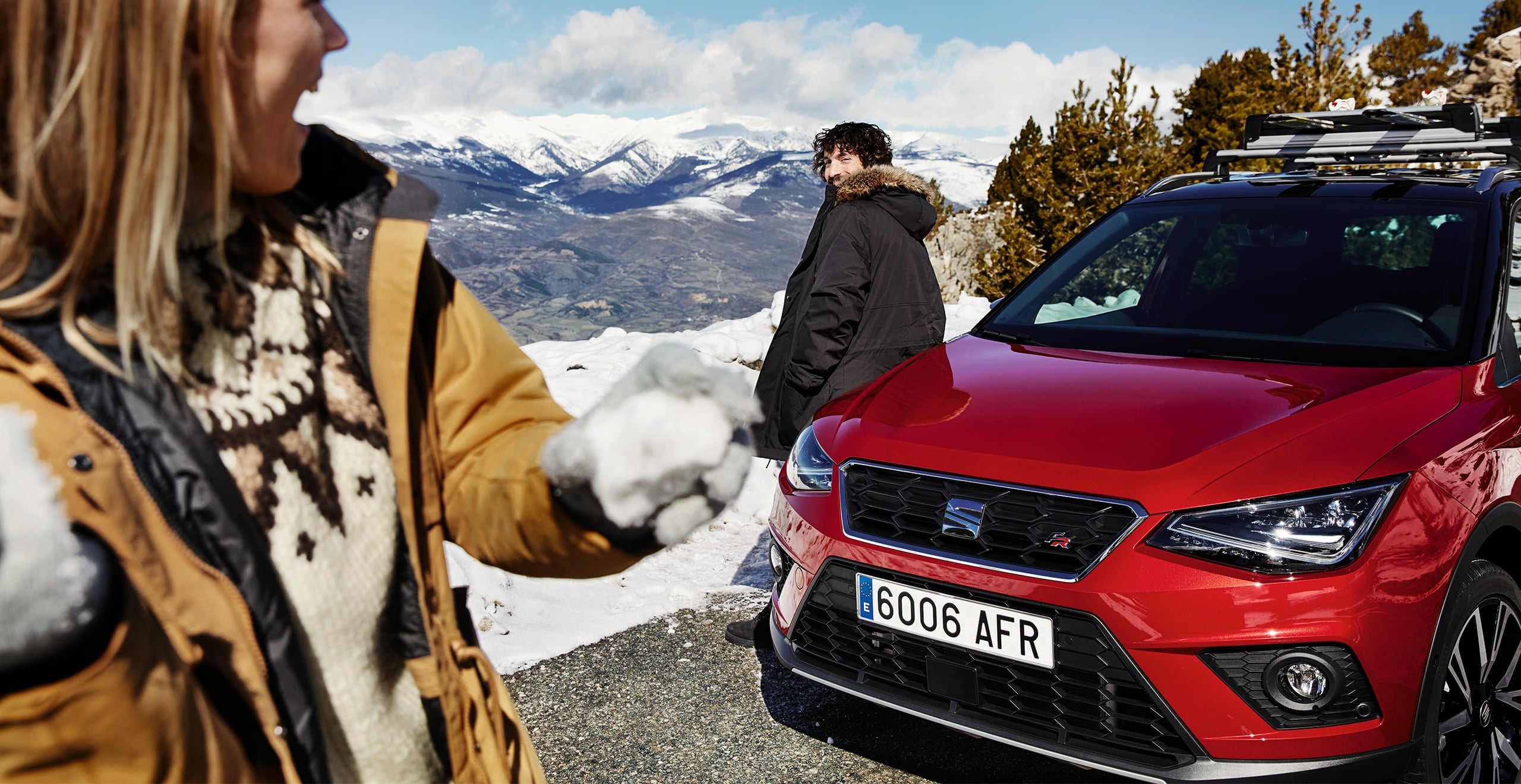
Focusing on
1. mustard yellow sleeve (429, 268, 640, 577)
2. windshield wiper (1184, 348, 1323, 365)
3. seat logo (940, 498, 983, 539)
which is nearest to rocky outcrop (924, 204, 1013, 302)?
windshield wiper (1184, 348, 1323, 365)

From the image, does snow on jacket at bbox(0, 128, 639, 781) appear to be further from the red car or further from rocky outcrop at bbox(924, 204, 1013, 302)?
rocky outcrop at bbox(924, 204, 1013, 302)

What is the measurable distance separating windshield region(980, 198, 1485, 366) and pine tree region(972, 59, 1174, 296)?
38.0ft

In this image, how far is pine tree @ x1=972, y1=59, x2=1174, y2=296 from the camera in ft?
51.3

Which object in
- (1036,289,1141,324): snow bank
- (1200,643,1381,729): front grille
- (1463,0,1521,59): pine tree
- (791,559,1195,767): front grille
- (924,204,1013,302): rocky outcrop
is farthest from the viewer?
(1463,0,1521,59): pine tree

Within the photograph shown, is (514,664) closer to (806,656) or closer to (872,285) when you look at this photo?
(806,656)

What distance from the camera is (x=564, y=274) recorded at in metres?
184

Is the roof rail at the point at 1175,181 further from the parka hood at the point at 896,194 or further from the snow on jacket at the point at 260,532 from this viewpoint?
the snow on jacket at the point at 260,532

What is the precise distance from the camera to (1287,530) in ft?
7.48

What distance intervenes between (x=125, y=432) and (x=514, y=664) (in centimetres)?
327

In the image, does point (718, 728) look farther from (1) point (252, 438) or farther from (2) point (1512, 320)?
(2) point (1512, 320)

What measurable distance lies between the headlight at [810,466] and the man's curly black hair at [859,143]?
204 cm

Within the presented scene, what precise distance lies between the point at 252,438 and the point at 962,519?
191cm

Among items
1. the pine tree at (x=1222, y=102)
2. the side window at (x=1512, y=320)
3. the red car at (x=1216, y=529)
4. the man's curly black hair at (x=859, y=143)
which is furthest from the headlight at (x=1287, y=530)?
the pine tree at (x=1222, y=102)

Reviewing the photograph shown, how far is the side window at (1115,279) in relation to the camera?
3862 millimetres
